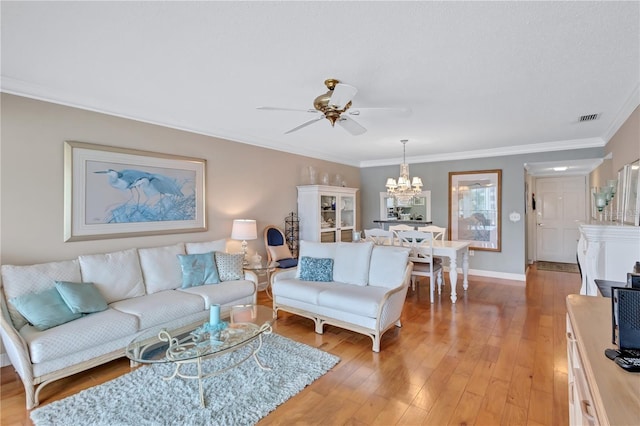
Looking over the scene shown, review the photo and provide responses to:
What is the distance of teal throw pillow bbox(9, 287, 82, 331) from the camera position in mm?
2350

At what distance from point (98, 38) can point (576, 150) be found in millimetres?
6166

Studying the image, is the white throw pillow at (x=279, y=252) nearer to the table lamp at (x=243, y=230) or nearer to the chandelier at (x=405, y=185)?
the table lamp at (x=243, y=230)

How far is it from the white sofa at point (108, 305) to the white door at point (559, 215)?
23.8ft

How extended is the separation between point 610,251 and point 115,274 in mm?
4562

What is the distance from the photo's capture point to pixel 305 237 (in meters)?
5.53

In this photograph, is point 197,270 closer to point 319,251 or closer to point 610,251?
point 319,251

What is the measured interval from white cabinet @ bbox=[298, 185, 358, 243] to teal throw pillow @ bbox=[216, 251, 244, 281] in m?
1.81

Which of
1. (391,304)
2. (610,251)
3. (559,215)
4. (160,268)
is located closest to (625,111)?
(610,251)

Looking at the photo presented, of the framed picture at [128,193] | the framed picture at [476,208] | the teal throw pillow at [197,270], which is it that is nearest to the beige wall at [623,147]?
the framed picture at [476,208]

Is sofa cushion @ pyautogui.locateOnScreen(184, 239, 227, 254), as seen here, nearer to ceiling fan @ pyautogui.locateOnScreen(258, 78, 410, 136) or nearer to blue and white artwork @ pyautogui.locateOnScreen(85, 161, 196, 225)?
blue and white artwork @ pyautogui.locateOnScreen(85, 161, 196, 225)

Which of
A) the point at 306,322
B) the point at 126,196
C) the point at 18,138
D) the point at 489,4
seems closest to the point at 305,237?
the point at 306,322

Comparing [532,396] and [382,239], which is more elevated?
[382,239]

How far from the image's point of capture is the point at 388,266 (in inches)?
135

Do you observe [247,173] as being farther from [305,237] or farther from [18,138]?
[18,138]
